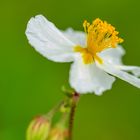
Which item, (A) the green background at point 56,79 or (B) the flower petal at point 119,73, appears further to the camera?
(A) the green background at point 56,79

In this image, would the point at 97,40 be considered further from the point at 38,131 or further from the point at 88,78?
the point at 38,131

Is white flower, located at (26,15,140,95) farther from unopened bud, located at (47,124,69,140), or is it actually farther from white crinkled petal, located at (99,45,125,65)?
unopened bud, located at (47,124,69,140)

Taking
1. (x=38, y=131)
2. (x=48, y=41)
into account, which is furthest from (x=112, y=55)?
(x=38, y=131)

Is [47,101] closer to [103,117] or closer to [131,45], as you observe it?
[103,117]

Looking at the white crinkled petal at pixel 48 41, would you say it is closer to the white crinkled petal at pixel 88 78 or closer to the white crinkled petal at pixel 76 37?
the white crinkled petal at pixel 88 78

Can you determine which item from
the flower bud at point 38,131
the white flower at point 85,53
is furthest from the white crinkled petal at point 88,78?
the flower bud at point 38,131

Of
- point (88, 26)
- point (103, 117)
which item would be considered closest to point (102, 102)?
point (103, 117)
